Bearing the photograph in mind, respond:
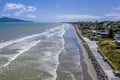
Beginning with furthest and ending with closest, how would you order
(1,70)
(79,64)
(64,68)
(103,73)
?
(79,64)
(64,68)
(1,70)
(103,73)

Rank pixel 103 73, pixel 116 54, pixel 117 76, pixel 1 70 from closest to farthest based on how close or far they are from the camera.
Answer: pixel 117 76, pixel 103 73, pixel 1 70, pixel 116 54

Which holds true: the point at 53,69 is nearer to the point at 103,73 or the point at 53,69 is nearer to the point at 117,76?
the point at 103,73

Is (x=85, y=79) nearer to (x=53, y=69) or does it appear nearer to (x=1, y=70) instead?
(x=53, y=69)

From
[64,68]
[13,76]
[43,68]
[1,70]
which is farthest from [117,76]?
[1,70]

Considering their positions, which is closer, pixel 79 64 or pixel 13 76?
pixel 13 76

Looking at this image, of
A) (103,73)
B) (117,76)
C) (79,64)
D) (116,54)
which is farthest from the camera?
(116,54)

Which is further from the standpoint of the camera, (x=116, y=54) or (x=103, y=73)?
(x=116, y=54)

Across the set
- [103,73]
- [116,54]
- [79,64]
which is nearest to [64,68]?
[79,64]

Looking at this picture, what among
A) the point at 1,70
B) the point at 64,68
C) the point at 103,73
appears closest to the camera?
the point at 103,73
